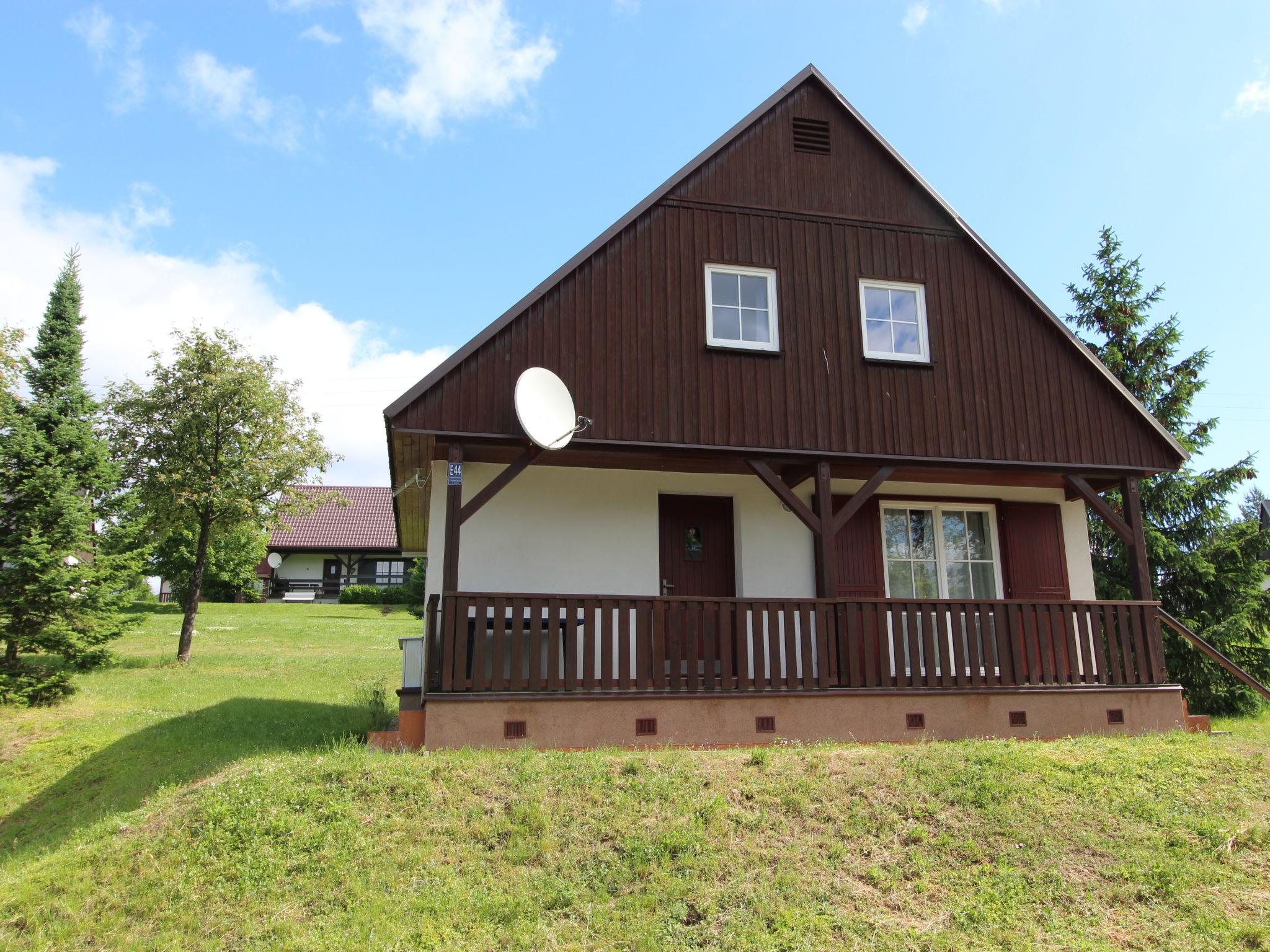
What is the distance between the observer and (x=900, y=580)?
11297 millimetres

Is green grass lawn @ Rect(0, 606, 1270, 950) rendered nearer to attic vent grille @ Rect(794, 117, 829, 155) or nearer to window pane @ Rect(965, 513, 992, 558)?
window pane @ Rect(965, 513, 992, 558)

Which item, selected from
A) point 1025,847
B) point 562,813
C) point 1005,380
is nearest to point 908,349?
point 1005,380

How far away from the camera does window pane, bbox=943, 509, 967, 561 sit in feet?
38.0

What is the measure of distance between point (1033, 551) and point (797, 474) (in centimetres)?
358

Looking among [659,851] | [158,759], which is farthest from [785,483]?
[158,759]

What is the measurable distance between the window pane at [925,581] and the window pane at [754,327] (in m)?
3.58

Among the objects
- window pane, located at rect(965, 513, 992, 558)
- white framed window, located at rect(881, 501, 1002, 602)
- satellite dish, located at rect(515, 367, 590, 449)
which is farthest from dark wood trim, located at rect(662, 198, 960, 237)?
window pane, located at rect(965, 513, 992, 558)

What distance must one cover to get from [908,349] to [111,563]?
1126cm

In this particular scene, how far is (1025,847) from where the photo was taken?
643 cm

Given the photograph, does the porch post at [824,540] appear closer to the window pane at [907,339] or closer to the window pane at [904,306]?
the window pane at [907,339]

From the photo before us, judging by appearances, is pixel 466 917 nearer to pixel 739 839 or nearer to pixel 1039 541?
pixel 739 839

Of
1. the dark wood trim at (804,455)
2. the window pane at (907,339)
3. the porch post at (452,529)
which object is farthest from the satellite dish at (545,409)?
the window pane at (907,339)

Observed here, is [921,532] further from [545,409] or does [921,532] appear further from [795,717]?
[545,409]

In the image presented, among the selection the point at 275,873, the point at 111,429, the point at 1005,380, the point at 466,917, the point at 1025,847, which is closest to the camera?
the point at 466,917
